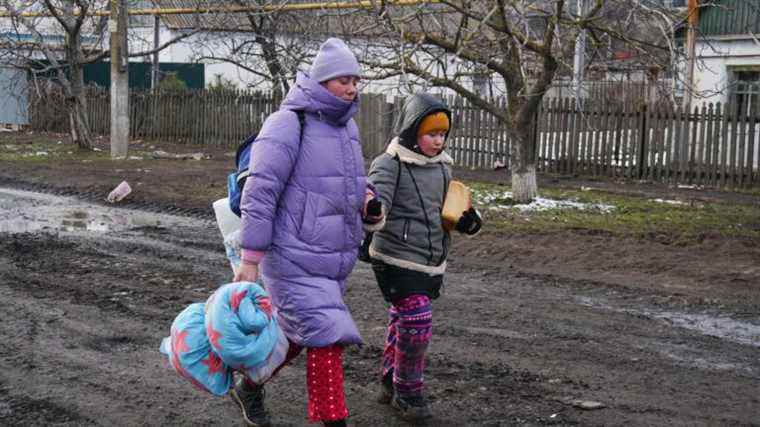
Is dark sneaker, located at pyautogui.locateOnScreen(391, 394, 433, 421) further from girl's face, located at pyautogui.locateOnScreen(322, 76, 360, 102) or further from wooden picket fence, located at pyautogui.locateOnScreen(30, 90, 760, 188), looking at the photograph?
wooden picket fence, located at pyautogui.locateOnScreen(30, 90, 760, 188)

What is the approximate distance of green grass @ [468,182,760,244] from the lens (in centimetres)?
1112

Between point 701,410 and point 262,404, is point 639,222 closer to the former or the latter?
point 701,410

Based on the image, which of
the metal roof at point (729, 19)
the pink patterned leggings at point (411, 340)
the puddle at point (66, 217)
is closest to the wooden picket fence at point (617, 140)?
the metal roof at point (729, 19)

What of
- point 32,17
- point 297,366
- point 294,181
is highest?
point 32,17

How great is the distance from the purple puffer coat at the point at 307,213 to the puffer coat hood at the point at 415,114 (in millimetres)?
472

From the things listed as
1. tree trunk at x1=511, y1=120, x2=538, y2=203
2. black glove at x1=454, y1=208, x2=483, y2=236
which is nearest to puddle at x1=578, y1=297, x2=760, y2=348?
black glove at x1=454, y1=208, x2=483, y2=236

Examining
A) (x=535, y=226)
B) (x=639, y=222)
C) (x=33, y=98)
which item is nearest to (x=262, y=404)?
(x=535, y=226)

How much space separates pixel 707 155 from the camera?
17.0 meters

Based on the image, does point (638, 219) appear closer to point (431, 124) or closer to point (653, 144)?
point (653, 144)

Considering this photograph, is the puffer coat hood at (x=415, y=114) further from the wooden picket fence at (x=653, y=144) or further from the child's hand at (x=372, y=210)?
the wooden picket fence at (x=653, y=144)

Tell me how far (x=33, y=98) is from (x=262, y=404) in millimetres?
25650

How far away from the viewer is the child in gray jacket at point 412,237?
5.02m

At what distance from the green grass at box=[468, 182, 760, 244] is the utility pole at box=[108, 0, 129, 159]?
330 inches

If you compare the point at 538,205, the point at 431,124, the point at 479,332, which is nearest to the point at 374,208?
the point at 431,124
